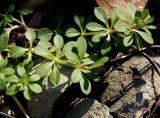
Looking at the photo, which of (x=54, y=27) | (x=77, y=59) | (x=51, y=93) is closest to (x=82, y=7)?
(x=54, y=27)

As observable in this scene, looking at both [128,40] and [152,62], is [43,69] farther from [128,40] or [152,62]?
[152,62]

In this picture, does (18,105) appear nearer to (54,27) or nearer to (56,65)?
(56,65)

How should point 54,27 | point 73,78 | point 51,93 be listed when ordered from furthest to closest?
point 54,27 < point 51,93 < point 73,78

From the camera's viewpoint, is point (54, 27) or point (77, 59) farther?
point (54, 27)

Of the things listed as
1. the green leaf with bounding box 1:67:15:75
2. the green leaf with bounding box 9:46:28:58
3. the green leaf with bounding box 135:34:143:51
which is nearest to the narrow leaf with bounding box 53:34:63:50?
the green leaf with bounding box 9:46:28:58

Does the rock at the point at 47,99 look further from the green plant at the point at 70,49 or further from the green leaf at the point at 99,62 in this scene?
the green leaf at the point at 99,62

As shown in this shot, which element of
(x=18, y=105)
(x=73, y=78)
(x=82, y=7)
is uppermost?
(x=82, y=7)

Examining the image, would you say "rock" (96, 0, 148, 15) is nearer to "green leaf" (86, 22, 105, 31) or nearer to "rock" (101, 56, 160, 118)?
"green leaf" (86, 22, 105, 31)

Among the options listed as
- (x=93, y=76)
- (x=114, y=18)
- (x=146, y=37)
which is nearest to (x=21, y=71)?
(x=93, y=76)
